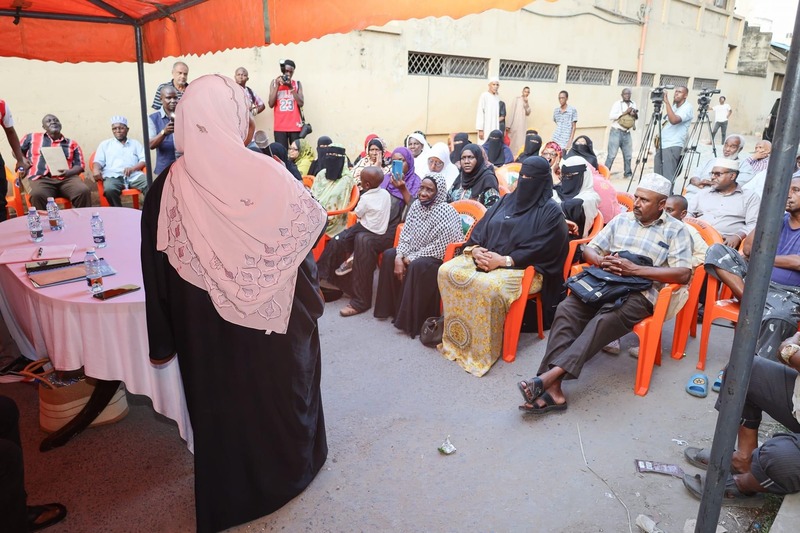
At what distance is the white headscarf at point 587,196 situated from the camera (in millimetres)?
4609

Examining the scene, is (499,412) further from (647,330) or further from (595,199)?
(595,199)

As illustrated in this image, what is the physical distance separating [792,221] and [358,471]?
10.0 feet

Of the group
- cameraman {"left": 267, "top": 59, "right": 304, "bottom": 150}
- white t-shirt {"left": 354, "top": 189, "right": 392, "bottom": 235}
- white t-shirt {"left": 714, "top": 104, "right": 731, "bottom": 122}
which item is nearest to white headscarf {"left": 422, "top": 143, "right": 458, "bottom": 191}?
white t-shirt {"left": 354, "top": 189, "right": 392, "bottom": 235}

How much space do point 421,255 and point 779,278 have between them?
7.78 feet

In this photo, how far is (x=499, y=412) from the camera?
122 inches

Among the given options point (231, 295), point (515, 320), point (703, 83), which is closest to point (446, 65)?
point (515, 320)

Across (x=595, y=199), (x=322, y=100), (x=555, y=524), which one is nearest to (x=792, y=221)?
(x=595, y=199)

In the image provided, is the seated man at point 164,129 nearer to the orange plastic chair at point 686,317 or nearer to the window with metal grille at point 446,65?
the window with metal grille at point 446,65

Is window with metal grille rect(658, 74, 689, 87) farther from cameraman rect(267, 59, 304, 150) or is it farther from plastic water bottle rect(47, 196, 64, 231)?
plastic water bottle rect(47, 196, 64, 231)

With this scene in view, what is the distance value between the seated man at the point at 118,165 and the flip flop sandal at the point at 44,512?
508 cm

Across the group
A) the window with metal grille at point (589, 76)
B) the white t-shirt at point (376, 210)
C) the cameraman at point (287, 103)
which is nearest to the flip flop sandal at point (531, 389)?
the white t-shirt at point (376, 210)

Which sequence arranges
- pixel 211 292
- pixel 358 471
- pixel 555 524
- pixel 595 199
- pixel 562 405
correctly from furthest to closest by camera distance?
pixel 595 199, pixel 562 405, pixel 358 471, pixel 555 524, pixel 211 292

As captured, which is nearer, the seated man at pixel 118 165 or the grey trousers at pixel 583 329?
the grey trousers at pixel 583 329

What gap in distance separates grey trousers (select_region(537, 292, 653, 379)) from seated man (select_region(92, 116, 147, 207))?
563 cm
